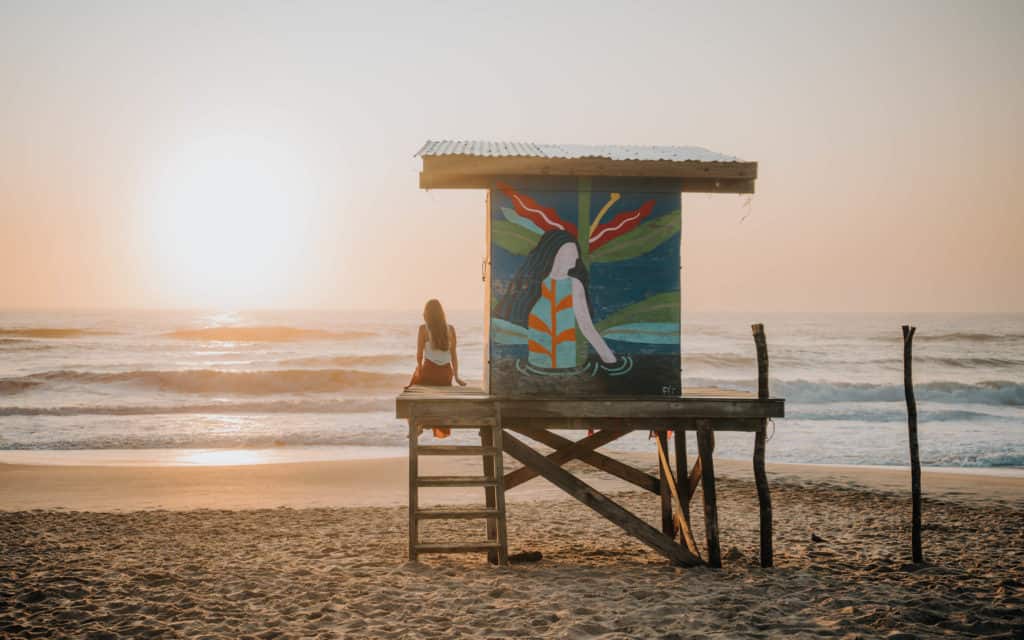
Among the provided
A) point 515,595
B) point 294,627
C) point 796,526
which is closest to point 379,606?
point 294,627

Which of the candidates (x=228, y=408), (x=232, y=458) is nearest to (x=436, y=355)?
(x=232, y=458)

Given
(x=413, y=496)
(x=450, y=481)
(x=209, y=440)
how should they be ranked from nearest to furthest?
(x=413, y=496) < (x=450, y=481) < (x=209, y=440)

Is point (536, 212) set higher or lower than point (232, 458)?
higher

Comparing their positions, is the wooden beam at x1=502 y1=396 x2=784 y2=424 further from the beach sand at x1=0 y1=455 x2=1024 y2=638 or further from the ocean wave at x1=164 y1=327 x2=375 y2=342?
the ocean wave at x1=164 y1=327 x2=375 y2=342

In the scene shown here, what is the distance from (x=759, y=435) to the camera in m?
8.77

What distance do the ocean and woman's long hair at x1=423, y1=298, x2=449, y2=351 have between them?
9.54 meters

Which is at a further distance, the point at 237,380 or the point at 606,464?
the point at 237,380

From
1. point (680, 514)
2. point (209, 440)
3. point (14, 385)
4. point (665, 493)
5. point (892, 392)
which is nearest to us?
point (680, 514)

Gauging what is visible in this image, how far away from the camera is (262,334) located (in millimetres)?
59344

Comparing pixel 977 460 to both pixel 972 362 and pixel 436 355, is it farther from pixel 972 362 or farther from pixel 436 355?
pixel 972 362

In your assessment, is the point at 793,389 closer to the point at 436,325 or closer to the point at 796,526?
the point at 796,526

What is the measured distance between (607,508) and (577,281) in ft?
8.08

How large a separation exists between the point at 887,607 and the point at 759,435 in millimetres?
2199

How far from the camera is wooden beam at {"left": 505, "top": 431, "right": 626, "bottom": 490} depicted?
9641 mm
